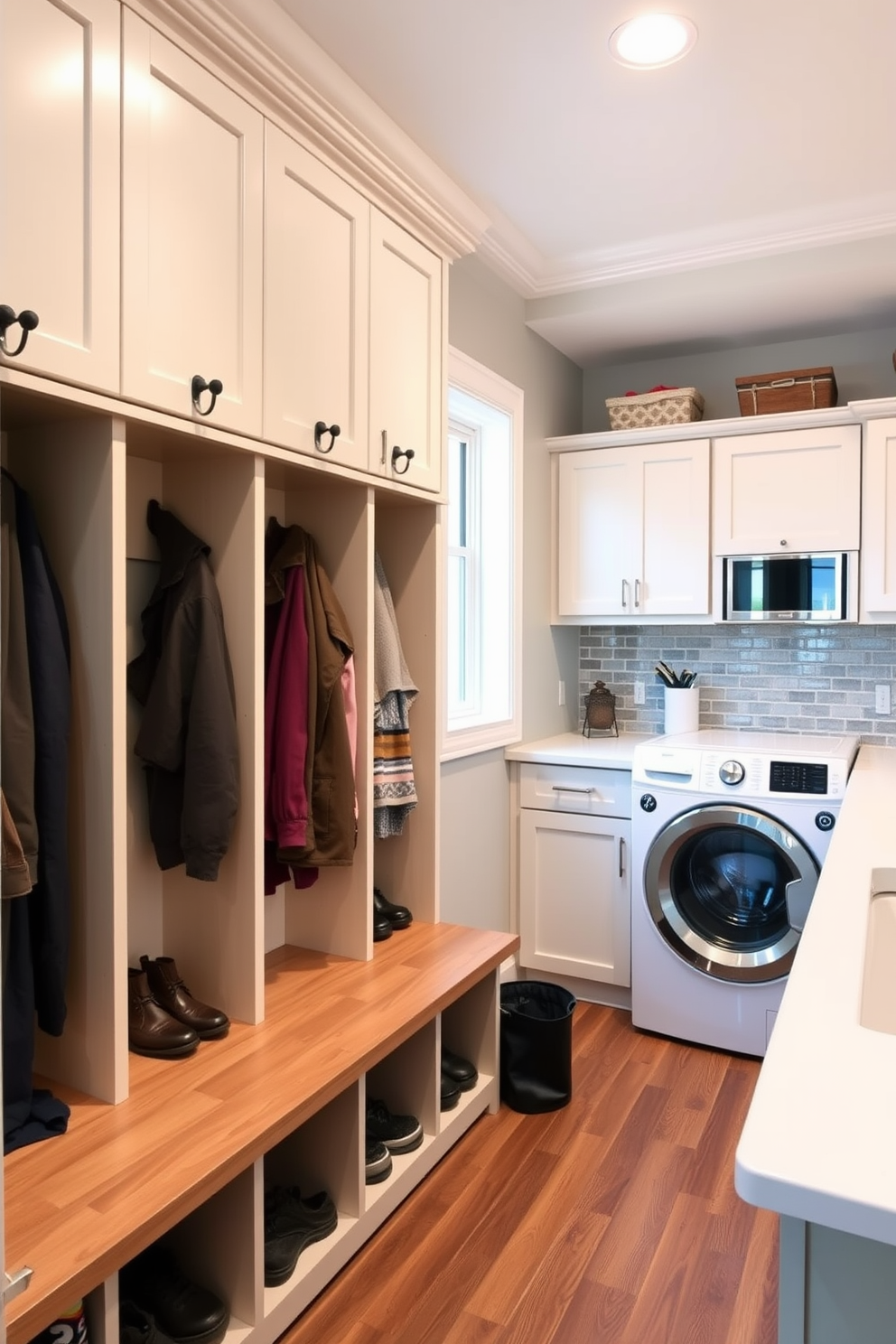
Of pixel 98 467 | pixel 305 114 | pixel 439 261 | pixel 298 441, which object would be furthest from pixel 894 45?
pixel 98 467

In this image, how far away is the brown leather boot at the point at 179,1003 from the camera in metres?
1.85

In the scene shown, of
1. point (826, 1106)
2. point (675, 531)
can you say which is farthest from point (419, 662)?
point (826, 1106)

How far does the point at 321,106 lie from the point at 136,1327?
232cm

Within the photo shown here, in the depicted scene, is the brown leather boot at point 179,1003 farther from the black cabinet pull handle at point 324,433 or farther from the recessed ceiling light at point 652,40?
the recessed ceiling light at point 652,40

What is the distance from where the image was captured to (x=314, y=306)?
6.51 ft

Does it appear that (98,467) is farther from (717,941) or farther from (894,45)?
(717,941)

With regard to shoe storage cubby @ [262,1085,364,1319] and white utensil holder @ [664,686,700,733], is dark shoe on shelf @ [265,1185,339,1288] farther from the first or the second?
white utensil holder @ [664,686,700,733]

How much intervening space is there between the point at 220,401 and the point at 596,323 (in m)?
2.15

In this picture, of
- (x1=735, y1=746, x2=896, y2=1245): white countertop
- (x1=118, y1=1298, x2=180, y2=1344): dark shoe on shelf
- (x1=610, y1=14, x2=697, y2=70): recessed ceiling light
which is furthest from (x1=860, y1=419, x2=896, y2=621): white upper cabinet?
(x1=118, y1=1298, x2=180, y2=1344): dark shoe on shelf

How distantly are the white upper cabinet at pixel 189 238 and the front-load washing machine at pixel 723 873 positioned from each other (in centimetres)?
188

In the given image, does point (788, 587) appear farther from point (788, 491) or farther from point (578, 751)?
point (578, 751)

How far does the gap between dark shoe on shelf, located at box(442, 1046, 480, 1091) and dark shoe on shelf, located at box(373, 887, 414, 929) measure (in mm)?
392

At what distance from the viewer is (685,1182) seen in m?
2.27

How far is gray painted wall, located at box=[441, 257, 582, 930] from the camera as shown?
3055mm
